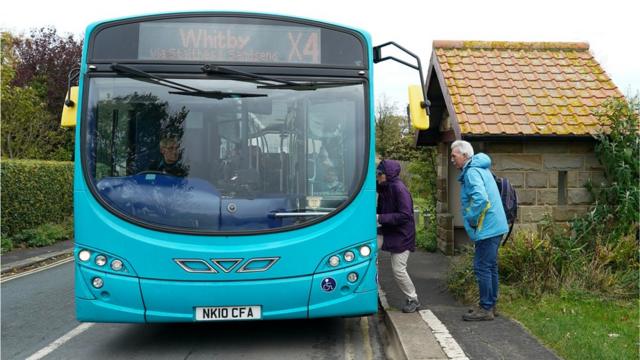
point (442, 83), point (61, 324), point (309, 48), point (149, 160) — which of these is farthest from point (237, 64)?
point (442, 83)

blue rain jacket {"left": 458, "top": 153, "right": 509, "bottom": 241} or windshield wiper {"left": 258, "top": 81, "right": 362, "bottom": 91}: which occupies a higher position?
windshield wiper {"left": 258, "top": 81, "right": 362, "bottom": 91}

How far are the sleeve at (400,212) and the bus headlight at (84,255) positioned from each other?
3.02 metres

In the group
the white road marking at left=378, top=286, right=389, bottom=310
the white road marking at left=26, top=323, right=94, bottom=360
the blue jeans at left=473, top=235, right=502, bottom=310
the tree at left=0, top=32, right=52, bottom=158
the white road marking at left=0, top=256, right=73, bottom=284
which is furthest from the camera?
the tree at left=0, top=32, right=52, bottom=158

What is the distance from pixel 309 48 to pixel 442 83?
4361 millimetres

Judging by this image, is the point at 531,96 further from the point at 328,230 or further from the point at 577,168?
the point at 328,230

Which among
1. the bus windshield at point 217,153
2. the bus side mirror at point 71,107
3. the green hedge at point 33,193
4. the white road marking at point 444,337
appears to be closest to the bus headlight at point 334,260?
the bus windshield at point 217,153

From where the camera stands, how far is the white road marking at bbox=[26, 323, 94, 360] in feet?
19.6

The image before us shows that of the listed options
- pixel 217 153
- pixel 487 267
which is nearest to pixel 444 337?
pixel 487 267

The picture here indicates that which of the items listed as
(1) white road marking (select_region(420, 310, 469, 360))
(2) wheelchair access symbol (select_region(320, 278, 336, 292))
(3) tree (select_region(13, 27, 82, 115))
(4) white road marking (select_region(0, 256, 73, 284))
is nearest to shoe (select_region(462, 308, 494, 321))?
(1) white road marking (select_region(420, 310, 469, 360))

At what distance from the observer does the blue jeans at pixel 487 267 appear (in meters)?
6.43

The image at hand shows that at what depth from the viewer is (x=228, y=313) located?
18.2ft

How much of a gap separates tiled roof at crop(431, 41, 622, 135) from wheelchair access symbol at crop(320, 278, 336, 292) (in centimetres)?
388

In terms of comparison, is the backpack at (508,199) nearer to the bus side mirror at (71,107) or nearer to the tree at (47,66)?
the bus side mirror at (71,107)

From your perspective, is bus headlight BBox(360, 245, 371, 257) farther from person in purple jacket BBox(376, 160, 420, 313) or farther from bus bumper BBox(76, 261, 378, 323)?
person in purple jacket BBox(376, 160, 420, 313)
